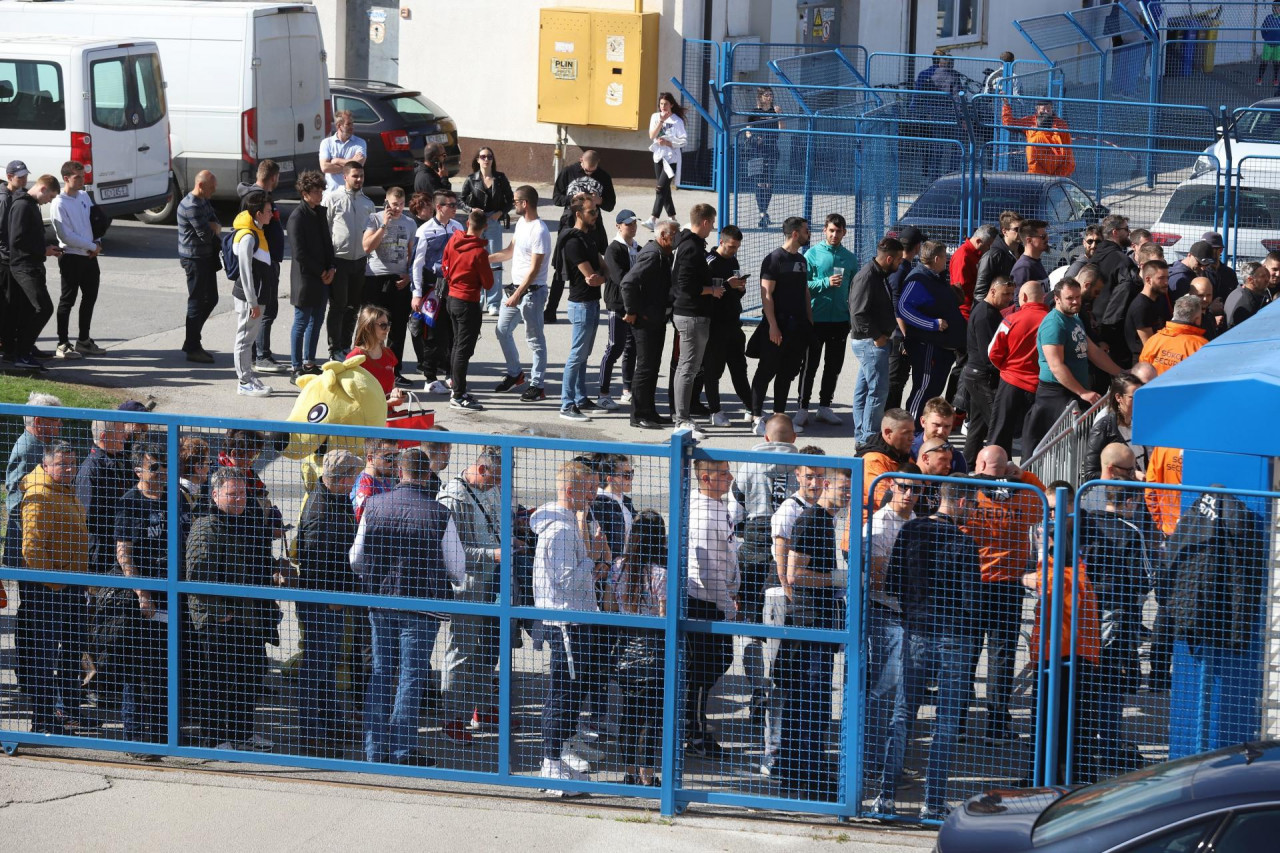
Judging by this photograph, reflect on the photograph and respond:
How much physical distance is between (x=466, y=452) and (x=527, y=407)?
6.48 m

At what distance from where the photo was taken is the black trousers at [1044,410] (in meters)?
11.1

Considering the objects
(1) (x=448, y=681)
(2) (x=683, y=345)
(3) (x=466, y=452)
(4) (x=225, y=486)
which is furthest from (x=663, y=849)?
(2) (x=683, y=345)

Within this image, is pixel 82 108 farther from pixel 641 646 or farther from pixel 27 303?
pixel 641 646

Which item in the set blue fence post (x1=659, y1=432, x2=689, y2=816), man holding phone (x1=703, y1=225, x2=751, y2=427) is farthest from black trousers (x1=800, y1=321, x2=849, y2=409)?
blue fence post (x1=659, y1=432, x2=689, y2=816)

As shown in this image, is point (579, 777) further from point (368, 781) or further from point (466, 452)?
point (466, 452)

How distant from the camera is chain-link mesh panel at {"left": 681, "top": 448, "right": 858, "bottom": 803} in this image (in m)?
6.79

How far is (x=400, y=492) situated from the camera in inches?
276

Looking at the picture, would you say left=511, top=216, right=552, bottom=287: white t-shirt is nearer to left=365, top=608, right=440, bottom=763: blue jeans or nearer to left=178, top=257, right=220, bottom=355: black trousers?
left=178, top=257, right=220, bottom=355: black trousers

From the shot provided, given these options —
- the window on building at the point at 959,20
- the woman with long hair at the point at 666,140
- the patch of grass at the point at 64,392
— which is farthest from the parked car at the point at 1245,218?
the window on building at the point at 959,20

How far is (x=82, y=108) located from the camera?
1770cm

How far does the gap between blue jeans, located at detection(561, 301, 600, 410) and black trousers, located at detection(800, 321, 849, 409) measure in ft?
5.81

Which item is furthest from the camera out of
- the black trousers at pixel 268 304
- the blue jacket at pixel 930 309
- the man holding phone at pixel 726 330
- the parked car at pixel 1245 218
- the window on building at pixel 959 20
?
the window on building at pixel 959 20

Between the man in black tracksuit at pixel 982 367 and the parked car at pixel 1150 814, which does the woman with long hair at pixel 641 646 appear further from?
the man in black tracksuit at pixel 982 367

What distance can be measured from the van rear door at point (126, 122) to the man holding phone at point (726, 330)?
845cm
